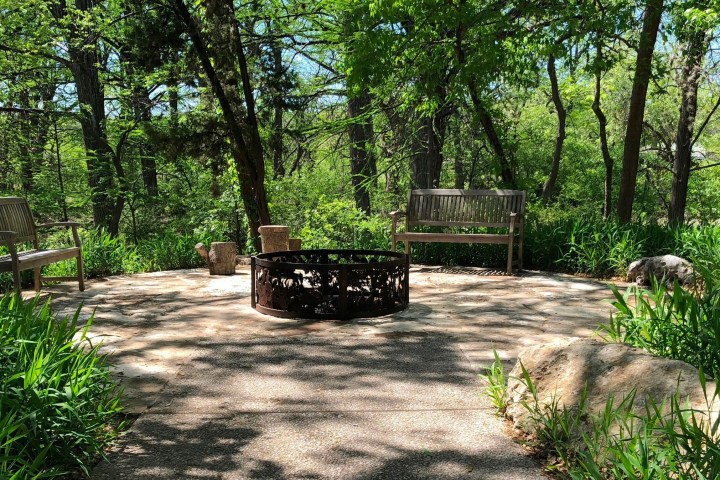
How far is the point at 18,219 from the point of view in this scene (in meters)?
6.16

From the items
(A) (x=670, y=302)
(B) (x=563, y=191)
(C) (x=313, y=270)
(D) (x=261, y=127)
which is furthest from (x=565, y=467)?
(B) (x=563, y=191)

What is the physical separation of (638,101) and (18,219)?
8.72 meters

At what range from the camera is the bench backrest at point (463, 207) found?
8.20m

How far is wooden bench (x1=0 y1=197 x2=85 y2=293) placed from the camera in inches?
203

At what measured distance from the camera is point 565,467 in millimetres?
2246

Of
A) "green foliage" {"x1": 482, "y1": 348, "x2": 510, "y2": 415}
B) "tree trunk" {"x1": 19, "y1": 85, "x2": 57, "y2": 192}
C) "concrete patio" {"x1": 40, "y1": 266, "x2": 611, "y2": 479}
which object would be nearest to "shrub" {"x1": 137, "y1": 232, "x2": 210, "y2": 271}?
"concrete patio" {"x1": 40, "y1": 266, "x2": 611, "y2": 479}

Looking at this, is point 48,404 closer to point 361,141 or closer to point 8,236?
point 8,236

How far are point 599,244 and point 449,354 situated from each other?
178 inches

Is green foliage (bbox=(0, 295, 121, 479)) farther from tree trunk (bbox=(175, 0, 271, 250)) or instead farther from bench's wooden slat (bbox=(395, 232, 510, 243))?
tree trunk (bbox=(175, 0, 271, 250))

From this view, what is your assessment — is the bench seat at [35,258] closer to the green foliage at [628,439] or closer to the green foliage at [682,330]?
the green foliage at [628,439]

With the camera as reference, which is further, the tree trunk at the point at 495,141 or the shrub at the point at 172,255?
the tree trunk at the point at 495,141

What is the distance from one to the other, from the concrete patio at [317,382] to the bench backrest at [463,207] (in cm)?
211

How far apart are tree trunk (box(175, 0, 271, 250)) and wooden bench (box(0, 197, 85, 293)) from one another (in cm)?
350

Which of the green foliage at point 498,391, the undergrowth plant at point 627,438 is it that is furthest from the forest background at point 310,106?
the undergrowth plant at point 627,438
